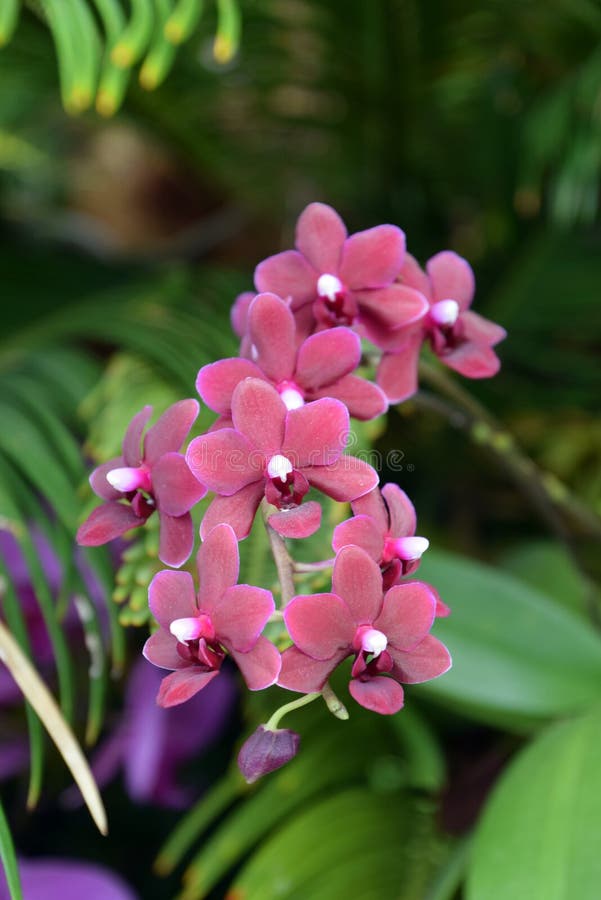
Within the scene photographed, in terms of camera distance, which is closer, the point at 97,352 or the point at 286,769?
the point at 286,769

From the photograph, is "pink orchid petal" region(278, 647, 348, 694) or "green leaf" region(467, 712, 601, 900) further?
"green leaf" region(467, 712, 601, 900)

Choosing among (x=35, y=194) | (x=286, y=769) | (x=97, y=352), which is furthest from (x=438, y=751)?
(x=35, y=194)

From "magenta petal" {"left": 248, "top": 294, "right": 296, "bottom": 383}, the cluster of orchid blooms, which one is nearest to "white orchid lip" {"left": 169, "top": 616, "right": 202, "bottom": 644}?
the cluster of orchid blooms

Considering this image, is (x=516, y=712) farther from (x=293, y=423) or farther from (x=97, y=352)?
(x=97, y=352)

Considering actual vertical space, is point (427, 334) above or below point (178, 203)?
above

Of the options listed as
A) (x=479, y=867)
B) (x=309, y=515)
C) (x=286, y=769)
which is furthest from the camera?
(x=286, y=769)

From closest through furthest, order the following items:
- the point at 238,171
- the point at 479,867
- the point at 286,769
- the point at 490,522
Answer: the point at 479,867, the point at 286,769, the point at 490,522, the point at 238,171

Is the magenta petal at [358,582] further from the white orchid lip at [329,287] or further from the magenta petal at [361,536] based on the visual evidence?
the white orchid lip at [329,287]

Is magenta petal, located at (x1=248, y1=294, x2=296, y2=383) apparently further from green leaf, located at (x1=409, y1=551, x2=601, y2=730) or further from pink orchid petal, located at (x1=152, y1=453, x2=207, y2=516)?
green leaf, located at (x1=409, y1=551, x2=601, y2=730)
